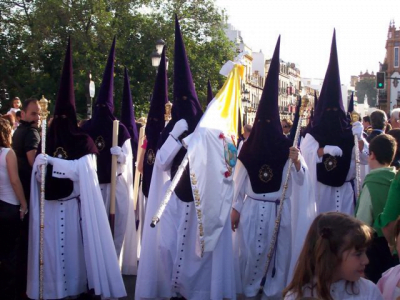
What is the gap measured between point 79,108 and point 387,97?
63823 mm

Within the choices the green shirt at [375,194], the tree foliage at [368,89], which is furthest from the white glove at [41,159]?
the tree foliage at [368,89]

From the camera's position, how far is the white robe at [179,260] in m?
6.78

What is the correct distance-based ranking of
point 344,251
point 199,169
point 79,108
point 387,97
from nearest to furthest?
point 344,251, point 199,169, point 79,108, point 387,97

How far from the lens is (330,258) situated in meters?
3.65

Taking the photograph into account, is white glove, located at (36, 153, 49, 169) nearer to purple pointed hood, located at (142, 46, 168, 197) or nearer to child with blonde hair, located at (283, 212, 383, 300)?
purple pointed hood, located at (142, 46, 168, 197)

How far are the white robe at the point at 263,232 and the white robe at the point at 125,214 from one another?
2.05 meters

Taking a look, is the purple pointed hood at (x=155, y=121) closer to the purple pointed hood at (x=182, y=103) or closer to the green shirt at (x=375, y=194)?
the purple pointed hood at (x=182, y=103)

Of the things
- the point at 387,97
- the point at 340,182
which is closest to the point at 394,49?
the point at 387,97

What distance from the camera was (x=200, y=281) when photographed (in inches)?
269

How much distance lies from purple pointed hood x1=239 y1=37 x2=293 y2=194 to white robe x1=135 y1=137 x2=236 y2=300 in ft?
2.23

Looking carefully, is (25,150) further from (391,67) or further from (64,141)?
(391,67)

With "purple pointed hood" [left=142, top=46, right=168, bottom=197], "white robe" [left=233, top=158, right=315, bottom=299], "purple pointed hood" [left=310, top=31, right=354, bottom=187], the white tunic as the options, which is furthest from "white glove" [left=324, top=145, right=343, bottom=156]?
the white tunic

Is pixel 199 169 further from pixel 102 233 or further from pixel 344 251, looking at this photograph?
pixel 344 251

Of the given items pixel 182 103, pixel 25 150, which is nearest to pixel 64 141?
pixel 25 150
